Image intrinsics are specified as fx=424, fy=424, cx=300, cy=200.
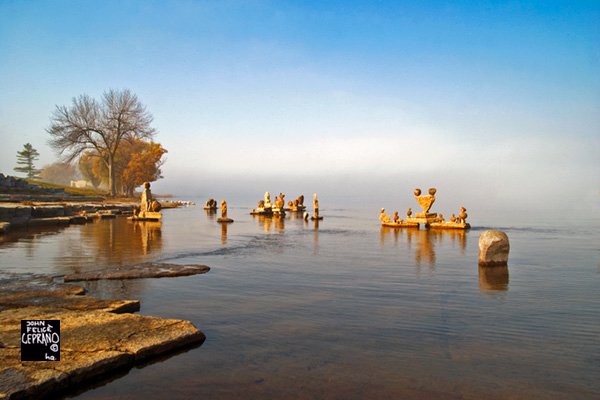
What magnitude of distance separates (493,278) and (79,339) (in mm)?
11581

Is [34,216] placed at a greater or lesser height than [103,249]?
greater

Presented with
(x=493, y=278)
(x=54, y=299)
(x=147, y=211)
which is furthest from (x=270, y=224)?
(x=54, y=299)

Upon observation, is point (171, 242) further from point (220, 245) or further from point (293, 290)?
point (293, 290)

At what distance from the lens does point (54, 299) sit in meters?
8.41

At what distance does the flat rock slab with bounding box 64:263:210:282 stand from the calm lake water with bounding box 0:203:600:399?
51 cm

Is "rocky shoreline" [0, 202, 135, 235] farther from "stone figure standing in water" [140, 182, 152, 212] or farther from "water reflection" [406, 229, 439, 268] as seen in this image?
"water reflection" [406, 229, 439, 268]

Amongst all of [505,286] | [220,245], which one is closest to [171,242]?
[220,245]

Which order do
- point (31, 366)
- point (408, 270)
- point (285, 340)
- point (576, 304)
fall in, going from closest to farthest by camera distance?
point (31, 366) → point (285, 340) → point (576, 304) → point (408, 270)

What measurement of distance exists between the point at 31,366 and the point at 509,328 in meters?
7.75

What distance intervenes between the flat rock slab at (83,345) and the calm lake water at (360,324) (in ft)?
0.82

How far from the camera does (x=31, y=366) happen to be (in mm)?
5164

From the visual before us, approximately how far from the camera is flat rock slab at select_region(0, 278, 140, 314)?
7.97 metres

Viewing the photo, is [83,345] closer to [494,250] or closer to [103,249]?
[103,249]

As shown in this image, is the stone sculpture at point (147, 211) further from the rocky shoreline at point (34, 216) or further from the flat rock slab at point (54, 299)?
the flat rock slab at point (54, 299)
